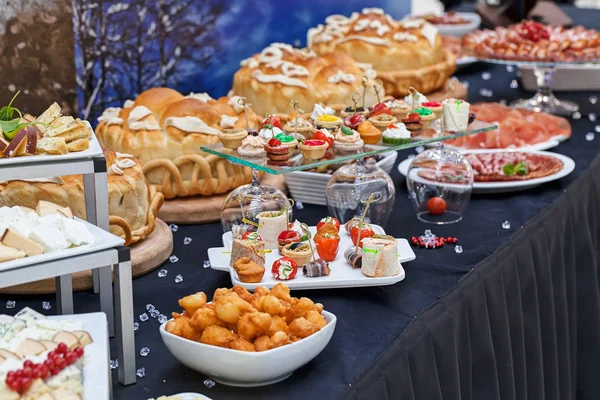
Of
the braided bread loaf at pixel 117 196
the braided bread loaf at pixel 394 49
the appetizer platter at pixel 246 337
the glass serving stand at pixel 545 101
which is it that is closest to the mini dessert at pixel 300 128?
the braided bread loaf at pixel 117 196

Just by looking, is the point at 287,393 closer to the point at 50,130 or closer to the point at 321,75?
the point at 50,130

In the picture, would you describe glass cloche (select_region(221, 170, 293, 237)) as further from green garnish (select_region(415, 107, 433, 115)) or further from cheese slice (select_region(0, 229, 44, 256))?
cheese slice (select_region(0, 229, 44, 256))

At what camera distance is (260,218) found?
1813 mm

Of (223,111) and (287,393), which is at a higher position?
(223,111)

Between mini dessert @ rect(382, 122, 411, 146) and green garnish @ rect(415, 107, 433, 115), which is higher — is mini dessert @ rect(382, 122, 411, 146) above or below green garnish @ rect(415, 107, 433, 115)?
below

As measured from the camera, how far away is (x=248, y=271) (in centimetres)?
161

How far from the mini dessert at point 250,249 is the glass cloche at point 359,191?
41 cm

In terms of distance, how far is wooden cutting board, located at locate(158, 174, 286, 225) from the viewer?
215 cm

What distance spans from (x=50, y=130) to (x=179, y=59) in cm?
142

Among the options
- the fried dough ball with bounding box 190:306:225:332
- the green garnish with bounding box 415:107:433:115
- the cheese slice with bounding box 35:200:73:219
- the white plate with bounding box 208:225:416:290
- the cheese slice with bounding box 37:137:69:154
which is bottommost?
the white plate with bounding box 208:225:416:290

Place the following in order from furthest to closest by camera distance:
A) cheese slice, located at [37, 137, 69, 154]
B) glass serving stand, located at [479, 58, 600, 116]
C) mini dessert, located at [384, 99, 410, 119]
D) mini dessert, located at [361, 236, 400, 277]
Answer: glass serving stand, located at [479, 58, 600, 116] < mini dessert, located at [384, 99, 410, 119] < mini dessert, located at [361, 236, 400, 277] < cheese slice, located at [37, 137, 69, 154]

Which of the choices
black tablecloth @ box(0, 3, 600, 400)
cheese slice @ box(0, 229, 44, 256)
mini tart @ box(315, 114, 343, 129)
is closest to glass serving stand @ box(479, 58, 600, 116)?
black tablecloth @ box(0, 3, 600, 400)

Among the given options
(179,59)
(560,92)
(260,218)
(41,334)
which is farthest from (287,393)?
(560,92)

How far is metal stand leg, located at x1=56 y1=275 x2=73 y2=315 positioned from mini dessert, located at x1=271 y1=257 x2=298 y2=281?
40 cm
